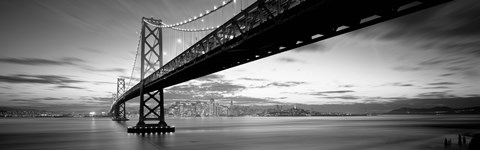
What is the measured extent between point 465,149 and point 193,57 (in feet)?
77.9

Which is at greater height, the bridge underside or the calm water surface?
the bridge underside

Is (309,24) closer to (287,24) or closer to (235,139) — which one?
(287,24)

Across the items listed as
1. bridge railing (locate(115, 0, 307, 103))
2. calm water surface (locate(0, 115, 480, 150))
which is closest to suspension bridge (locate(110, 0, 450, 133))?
bridge railing (locate(115, 0, 307, 103))

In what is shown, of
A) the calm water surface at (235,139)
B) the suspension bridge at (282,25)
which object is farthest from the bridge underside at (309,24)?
the calm water surface at (235,139)

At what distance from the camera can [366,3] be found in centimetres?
1121

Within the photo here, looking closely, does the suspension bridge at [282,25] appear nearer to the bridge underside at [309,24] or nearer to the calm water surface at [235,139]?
the bridge underside at [309,24]

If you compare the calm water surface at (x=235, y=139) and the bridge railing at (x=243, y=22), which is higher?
the bridge railing at (x=243, y=22)

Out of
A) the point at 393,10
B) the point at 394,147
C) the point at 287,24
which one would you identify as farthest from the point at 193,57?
the point at 394,147

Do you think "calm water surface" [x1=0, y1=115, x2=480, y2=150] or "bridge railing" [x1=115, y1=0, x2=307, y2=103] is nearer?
"bridge railing" [x1=115, y1=0, x2=307, y2=103]

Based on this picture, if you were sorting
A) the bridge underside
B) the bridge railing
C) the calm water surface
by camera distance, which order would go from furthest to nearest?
1. the calm water surface
2. the bridge railing
3. the bridge underside

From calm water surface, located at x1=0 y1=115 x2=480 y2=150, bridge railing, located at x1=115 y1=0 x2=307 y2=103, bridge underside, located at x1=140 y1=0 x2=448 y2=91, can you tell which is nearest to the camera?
bridge underside, located at x1=140 y1=0 x2=448 y2=91

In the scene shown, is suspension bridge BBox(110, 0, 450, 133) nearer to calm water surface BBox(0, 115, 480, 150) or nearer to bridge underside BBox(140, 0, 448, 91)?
→ bridge underside BBox(140, 0, 448, 91)

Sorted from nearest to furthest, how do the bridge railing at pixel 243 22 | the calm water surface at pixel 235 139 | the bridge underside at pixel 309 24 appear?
the bridge underside at pixel 309 24
the bridge railing at pixel 243 22
the calm water surface at pixel 235 139

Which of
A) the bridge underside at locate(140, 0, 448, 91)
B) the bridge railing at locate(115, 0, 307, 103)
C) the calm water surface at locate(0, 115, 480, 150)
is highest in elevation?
the bridge railing at locate(115, 0, 307, 103)
